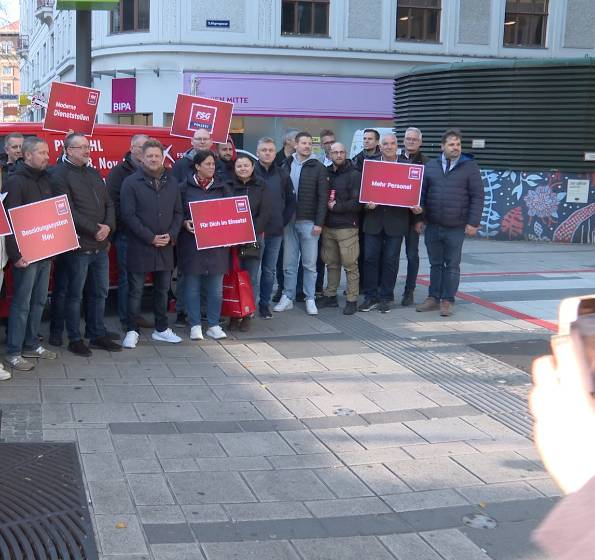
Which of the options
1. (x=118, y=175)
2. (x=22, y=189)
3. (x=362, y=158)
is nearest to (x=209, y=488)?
(x=22, y=189)

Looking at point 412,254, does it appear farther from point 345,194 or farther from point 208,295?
point 208,295

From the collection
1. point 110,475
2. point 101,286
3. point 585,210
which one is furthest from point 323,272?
point 585,210

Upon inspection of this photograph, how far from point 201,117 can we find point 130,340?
2.74m

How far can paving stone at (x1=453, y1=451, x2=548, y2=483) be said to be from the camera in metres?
5.21

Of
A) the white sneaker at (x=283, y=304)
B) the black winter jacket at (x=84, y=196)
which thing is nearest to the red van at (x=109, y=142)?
the black winter jacket at (x=84, y=196)

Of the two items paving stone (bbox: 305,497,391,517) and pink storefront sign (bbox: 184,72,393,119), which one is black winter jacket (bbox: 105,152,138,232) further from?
pink storefront sign (bbox: 184,72,393,119)

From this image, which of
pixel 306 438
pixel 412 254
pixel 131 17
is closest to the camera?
pixel 306 438

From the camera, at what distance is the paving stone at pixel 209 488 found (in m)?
4.83

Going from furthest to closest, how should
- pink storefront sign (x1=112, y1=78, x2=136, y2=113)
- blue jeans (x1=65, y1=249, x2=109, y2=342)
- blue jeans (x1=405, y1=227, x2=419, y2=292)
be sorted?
pink storefront sign (x1=112, y1=78, x2=136, y2=113), blue jeans (x1=405, y1=227, x2=419, y2=292), blue jeans (x1=65, y1=249, x2=109, y2=342)

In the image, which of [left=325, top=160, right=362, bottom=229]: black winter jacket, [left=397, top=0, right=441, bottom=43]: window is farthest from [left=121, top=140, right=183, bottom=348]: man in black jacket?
[left=397, top=0, right=441, bottom=43]: window

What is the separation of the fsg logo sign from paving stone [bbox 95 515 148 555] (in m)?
5.66

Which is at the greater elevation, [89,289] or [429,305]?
[89,289]

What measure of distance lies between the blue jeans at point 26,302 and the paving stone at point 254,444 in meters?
2.32

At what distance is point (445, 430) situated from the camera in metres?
6.00
